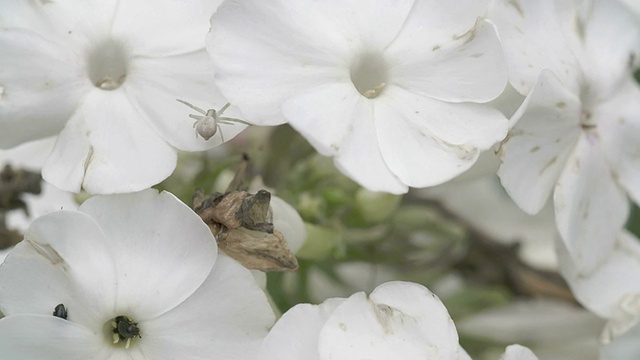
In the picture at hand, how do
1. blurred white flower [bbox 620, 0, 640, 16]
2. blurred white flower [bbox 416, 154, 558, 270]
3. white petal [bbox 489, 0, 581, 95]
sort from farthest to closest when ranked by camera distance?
blurred white flower [bbox 416, 154, 558, 270]
blurred white flower [bbox 620, 0, 640, 16]
white petal [bbox 489, 0, 581, 95]

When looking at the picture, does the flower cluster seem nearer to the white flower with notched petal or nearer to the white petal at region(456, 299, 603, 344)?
the white flower with notched petal

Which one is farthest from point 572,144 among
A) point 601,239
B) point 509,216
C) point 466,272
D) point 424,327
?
point 509,216

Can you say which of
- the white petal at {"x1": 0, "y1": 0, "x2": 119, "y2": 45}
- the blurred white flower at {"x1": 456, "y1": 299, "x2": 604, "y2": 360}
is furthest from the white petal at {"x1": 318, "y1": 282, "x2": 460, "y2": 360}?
the blurred white flower at {"x1": 456, "y1": 299, "x2": 604, "y2": 360}

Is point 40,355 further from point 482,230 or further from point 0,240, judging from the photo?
point 482,230

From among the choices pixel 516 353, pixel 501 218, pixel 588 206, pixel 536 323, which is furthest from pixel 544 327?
pixel 516 353

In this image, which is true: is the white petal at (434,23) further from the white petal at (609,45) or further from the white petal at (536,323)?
the white petal at (536,323)

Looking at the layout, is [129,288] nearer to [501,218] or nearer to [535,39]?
[535,39]

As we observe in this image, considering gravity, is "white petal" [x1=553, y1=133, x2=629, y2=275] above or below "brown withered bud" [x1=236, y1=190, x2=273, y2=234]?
below
